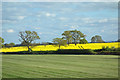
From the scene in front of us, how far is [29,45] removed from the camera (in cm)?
5741

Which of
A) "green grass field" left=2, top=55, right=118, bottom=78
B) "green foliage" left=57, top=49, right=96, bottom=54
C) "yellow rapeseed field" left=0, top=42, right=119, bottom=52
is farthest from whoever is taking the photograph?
"yellow rapeseed field" left=0, top=42, right=119, bottom=52

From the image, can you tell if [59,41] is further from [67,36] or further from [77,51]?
[77,51]

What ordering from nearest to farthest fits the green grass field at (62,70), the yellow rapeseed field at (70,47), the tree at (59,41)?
the green grass field at (62,70), the yellow rapeseed field at (70,47), the tree at (59,41)

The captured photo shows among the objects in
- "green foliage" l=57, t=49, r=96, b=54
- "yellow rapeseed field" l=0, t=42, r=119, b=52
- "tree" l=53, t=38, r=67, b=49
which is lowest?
"green foliage" l=57, t=49, r=96, b=54

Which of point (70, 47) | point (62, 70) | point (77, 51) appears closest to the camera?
point (62, 70)

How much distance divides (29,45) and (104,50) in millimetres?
23499

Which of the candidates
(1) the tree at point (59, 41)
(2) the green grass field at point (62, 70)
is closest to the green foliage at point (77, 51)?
(1) the tree at point (59, 41)

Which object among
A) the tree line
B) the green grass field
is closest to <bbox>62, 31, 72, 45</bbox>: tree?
the tree line

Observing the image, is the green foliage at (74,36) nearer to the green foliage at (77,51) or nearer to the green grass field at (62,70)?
the green foliage at (77,51)

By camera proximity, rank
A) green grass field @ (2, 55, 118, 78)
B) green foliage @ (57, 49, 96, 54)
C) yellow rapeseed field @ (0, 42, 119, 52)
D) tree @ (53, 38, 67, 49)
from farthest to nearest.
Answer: tree @ (53, 38, 67, 49) < yellow rapeseed field @ (0, 42, 119, 52) < green foliage @ (57, 49, 96, 54) < green grass field @ (2, 55, 118, 78)

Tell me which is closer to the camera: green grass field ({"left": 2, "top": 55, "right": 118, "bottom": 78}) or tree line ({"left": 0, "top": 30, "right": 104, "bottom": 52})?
green grass field ({"left": 2, "top": 55, "right": 118, "bottom": 78})

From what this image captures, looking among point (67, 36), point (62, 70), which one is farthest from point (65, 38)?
point (62, 70)

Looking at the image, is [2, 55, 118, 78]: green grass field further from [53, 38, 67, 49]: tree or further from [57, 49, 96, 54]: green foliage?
[53, 38, 67, 49]: tree

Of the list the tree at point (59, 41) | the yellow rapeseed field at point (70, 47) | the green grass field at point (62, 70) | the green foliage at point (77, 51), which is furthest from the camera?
the tree at point (59, 41)
